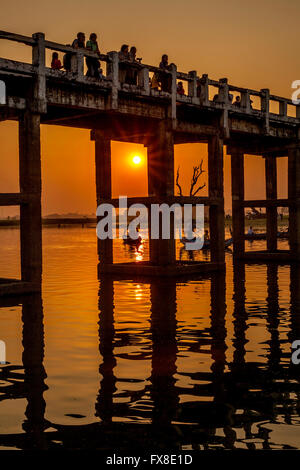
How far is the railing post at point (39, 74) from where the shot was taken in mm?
19281

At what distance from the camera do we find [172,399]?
8.14 metres

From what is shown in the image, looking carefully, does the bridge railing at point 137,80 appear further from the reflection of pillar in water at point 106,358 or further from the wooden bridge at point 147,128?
the reflection of pillar in water at point 106,358

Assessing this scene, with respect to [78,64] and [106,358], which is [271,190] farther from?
[106,358]

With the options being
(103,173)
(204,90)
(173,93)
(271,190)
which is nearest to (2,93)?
(173,93)

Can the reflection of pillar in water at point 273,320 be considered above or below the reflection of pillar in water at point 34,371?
above

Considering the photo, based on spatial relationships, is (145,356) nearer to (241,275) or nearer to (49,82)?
(49,82)

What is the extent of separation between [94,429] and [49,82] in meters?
14.7

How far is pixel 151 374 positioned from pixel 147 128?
691 inches

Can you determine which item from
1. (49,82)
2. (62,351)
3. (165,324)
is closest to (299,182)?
(49,82)

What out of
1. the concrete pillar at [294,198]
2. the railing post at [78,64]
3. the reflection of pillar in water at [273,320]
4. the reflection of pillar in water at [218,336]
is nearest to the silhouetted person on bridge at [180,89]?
the railing post at [78,64]

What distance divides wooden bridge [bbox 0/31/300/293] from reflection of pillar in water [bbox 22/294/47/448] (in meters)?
4.05

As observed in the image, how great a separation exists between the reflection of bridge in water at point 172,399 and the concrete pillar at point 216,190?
13686 millimetres

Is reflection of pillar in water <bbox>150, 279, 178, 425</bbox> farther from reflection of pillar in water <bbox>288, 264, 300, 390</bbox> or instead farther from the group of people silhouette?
the group of people silhouette

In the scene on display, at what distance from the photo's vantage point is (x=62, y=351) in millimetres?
11367
